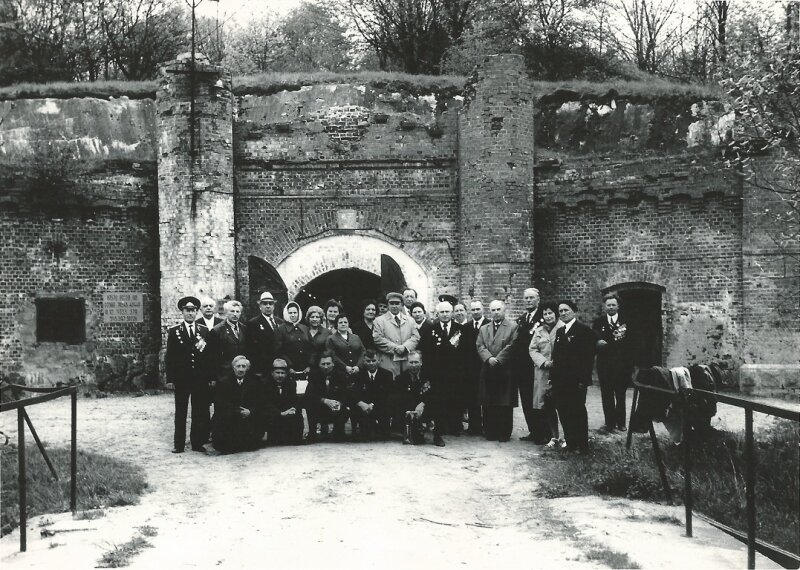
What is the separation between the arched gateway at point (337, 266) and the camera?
1394 centimetres

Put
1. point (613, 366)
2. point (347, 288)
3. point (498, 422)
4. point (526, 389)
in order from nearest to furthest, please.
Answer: point (498, 422)
point (526, 389)
point (613, 366)
point (347, 288)

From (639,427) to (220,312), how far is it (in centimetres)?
769

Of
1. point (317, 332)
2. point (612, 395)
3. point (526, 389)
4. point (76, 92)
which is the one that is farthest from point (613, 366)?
point (76, 92)

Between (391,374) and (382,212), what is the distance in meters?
5.43

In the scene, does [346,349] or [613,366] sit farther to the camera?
[613,366]

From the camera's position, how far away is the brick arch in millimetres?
14000

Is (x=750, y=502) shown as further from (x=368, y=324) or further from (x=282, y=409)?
(x=368, y=324)

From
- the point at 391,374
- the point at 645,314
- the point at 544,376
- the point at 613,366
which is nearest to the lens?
the point at 544,376

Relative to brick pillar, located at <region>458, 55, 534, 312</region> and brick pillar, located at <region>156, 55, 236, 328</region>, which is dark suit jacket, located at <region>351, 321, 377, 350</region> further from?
brick pillar, located at <region>156, 55, 236, 328</region>

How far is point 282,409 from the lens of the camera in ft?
29.2

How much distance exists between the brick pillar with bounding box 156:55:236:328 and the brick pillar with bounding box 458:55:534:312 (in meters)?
4.07

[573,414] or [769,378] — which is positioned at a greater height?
[573,414]

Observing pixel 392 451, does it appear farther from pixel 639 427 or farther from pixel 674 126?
pixel 674 126

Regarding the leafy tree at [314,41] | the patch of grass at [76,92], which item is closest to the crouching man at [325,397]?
the patch of grass at [76,92]
